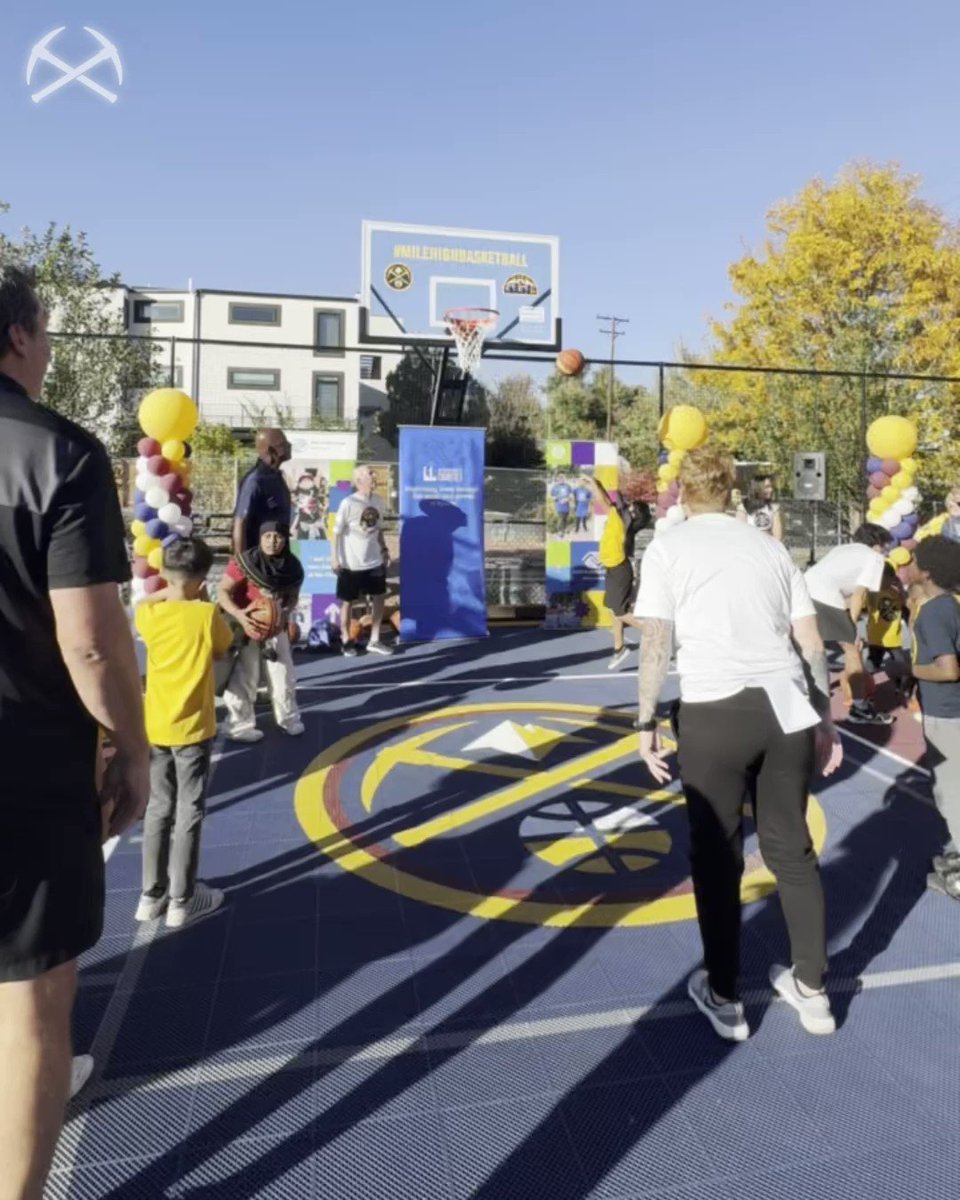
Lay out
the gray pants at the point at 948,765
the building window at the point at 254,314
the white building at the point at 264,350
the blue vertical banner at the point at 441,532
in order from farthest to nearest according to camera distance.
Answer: the building window at the point at 254,314 → the white building at the point at 264,350 → the blue vertical banner at the point at 441,532 → the gray pants at the point at 948,765

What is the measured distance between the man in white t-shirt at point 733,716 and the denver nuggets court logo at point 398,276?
11.6 m

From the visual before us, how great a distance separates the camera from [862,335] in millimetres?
20781

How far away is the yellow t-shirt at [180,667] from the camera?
3.57 m

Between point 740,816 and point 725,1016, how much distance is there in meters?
0.67

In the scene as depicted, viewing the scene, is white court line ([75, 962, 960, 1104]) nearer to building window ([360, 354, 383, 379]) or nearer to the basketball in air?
the basketball in air

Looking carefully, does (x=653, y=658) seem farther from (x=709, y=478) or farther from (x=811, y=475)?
(x=811, y=475)

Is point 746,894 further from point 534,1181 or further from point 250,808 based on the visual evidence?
point 250,808

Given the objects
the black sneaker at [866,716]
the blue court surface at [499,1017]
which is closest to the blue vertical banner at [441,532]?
the black sneaker at [866,716]

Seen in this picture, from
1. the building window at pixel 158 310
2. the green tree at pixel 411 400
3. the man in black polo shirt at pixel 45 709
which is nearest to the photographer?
the man in black polo shirt at pixel 45 709

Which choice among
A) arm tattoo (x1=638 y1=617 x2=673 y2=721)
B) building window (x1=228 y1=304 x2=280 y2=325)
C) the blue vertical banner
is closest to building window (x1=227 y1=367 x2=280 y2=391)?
building window (x1=228 y1=304 x2=280 y2=325)

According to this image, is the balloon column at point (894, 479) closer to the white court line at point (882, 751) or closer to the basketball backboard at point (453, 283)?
the white court line at point (882, 751)

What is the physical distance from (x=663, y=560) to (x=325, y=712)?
476cm

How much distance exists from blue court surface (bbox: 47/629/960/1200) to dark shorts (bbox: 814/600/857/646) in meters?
1.40

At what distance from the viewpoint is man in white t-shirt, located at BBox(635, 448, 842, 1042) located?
274 centimetres
